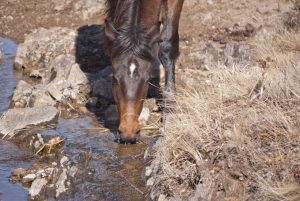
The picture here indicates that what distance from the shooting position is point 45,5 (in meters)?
11.3

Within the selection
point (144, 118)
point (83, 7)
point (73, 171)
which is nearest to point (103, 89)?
point (144, 118)

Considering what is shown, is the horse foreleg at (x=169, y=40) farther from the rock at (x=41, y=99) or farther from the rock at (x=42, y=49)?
the rock at (x=42, y=49)

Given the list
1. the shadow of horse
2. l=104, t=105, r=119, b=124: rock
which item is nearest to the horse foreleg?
the shadow of horse

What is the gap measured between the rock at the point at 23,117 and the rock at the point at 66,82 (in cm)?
46

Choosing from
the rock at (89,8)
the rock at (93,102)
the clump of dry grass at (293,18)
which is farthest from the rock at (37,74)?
the clump of dry grass at (293,18)

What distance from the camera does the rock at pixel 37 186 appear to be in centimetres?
507

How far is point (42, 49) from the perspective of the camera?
357 inches

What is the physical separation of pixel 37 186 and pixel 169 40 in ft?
8.31

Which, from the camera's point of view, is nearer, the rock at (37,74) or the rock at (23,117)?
the rock at (23,117)

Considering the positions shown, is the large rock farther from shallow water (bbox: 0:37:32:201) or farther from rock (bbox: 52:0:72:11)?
shallow water (bbox: 0:37:32:201)

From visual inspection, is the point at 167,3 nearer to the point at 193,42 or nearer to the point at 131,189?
the point at 193,42

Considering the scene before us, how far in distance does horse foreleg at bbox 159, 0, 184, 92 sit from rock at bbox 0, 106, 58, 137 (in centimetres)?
135

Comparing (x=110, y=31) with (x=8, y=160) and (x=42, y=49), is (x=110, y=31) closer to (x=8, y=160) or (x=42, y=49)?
(x=8, y=160)

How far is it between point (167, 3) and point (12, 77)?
2.80m
